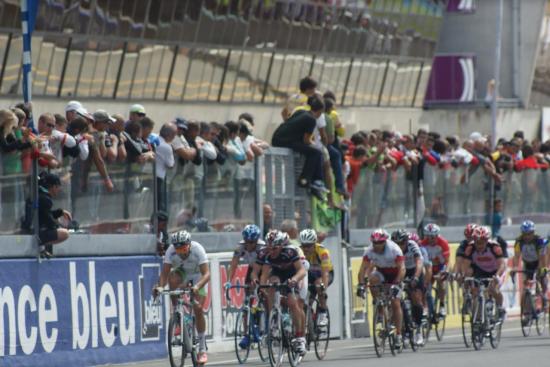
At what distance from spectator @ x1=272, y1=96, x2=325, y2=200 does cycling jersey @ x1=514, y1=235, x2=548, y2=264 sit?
4.57 m

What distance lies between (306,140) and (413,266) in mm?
2551

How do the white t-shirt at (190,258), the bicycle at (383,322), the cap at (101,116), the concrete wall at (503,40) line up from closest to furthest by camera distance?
the cap at (101,116) < the white t-shirt at (190,258) < the bicycle at (383,322) < the concrete wall at (503,40)

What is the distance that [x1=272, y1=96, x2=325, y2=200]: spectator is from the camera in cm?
2547

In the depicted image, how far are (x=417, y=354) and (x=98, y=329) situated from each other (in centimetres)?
476

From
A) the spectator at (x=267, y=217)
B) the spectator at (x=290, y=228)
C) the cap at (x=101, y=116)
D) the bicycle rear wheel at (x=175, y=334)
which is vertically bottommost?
the bicycle rear wheel at (x=175, y=334)

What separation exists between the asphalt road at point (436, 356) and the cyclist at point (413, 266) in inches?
19.0

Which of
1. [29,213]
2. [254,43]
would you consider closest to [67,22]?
[254,43]

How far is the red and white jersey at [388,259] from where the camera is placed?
2555cm

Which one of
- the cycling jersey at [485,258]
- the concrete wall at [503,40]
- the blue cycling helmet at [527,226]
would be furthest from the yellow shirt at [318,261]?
the concrete wall at [503,40]

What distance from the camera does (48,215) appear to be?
21031 mm

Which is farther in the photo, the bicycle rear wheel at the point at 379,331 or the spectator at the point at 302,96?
the spectator at the point at 302,96

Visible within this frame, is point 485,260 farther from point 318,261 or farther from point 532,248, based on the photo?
point 532,248

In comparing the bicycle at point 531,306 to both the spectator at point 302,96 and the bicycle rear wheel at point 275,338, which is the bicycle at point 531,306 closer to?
the spectator at point 302,96

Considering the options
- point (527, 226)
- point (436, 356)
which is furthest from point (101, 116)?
point (527, 226)
